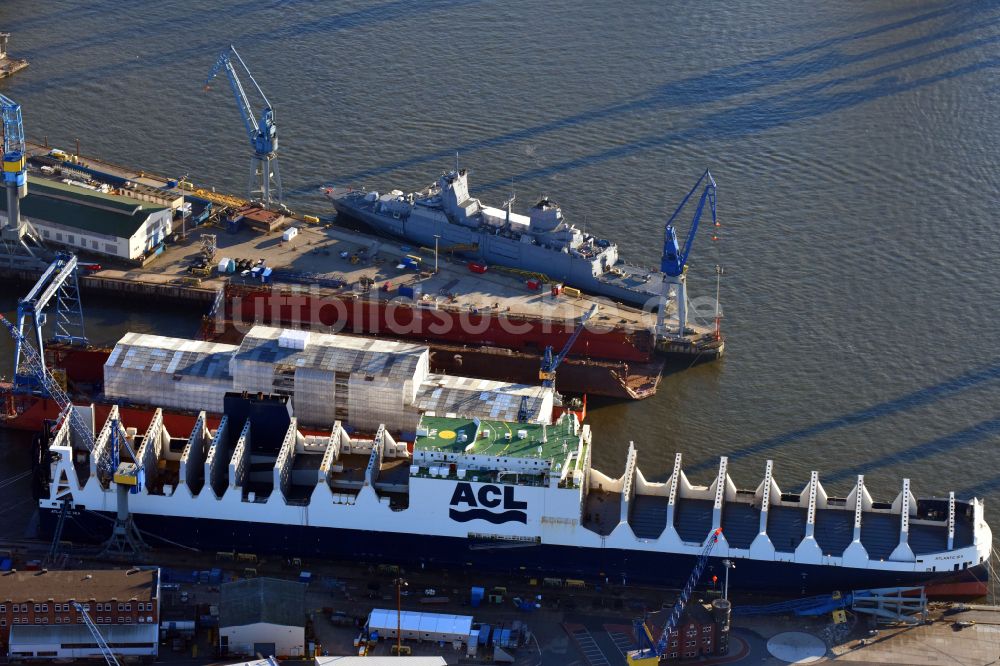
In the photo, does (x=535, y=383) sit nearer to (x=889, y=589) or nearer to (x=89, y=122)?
(x=889, y=589)

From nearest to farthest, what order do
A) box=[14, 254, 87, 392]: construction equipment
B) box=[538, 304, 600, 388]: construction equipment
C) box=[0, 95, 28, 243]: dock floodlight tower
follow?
box=[14, 254, 87, 392]: construction equipment → box=[538, 304, 600, 388]: construction equipment → box=[0, 95, 28, 243]: dock floodlight tower

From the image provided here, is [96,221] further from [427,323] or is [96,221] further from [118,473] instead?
[118,473]

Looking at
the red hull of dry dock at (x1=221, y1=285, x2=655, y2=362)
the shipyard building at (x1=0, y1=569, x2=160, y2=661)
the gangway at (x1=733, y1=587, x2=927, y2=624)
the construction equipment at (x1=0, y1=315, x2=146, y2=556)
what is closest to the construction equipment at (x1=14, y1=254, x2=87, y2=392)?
the construction equipment at (x1=0, y1=315, x2=146, y2=556)

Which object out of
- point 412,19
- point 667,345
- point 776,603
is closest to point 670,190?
point 667,345

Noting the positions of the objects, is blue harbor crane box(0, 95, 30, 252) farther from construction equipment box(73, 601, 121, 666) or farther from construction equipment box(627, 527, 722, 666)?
construction equipment box(627, 527, 722, 666)

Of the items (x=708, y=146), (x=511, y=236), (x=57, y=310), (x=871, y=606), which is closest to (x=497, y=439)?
(x=871, y=606)

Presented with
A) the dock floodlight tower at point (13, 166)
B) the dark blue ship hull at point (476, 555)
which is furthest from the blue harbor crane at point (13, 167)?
the dark blue ship hull at point (476, 555)
